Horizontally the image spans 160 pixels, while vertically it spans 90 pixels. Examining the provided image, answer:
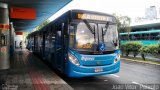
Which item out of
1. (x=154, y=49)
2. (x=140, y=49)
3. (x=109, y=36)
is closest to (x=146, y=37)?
(x=140, y=49)

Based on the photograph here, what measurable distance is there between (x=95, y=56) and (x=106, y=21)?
5.50 ft

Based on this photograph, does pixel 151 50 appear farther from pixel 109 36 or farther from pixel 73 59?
pixel 73 59

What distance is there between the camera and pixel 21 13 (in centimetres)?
1669

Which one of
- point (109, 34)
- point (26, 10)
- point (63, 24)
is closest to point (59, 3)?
point (26, 10)

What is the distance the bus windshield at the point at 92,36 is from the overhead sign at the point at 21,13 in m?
7.81

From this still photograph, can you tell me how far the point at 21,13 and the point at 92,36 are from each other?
27.8 feet

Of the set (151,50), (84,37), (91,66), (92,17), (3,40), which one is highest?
(92,17)

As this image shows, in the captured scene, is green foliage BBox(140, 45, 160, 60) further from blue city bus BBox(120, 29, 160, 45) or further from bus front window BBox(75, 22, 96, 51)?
bus front window BBox(75, 22, 96, 51)

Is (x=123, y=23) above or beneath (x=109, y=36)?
above

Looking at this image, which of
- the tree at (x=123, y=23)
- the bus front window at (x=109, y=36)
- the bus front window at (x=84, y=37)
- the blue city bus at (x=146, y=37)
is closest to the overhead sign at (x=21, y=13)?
the bus front window at (x=84, y=37)

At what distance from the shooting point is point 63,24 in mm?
10461

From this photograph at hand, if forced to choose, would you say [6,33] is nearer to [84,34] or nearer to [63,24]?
[63,24]

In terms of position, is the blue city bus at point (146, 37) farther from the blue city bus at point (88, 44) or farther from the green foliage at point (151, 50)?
the blue city bus at point (88, 44)

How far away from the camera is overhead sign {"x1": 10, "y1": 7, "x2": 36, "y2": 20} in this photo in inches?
651
